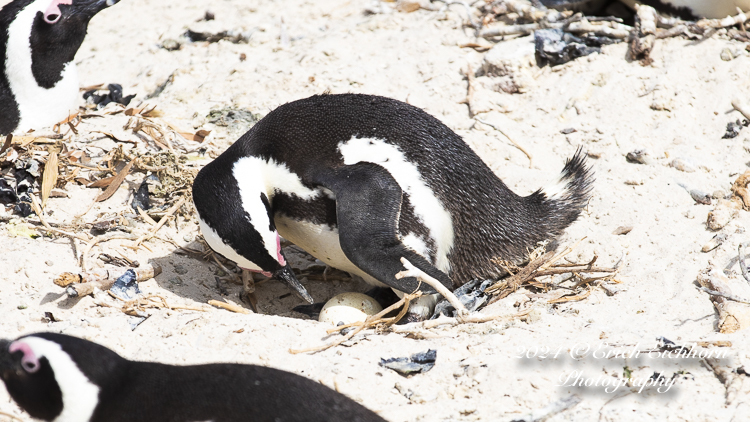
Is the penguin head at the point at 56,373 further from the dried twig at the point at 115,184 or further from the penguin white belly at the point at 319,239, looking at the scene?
the dried twig at the point at 115,184

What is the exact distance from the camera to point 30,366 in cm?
168

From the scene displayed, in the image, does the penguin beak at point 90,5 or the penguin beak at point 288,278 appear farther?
the penguin beak at point 90,5

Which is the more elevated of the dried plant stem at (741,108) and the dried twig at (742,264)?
the dried plant stem at (741,108)

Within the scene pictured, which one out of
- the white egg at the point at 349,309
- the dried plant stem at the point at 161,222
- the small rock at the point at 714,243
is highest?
the small rock at the point at 714,243

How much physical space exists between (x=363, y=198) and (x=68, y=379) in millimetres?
1160

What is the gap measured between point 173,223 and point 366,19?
2.29 m

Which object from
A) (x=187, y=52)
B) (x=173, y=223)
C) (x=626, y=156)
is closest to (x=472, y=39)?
(x=626, y=156)

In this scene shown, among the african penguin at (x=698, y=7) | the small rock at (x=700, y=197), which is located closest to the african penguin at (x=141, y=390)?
the small rock at (x=700, y=197)

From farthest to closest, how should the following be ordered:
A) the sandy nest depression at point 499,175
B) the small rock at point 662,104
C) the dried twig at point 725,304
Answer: the small rock at point 662,104, the dried twig at point 725,304, the sandy nest depression at point 499,175

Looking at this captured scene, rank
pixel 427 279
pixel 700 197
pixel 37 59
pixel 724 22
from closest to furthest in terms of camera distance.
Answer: pixel 427 279 → pixel 700 197 → pixel 37 59 → pixel 724 22

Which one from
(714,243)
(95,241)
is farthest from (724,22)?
(95,241)

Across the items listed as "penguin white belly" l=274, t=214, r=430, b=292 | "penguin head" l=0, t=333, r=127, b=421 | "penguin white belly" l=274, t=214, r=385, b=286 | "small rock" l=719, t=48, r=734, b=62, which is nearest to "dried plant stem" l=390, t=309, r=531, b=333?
"penguin white belly" l=274, t=214, r=430, b=292

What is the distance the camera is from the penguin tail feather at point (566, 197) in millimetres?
2965

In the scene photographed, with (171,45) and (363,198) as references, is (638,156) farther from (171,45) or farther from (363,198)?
(171,45)
